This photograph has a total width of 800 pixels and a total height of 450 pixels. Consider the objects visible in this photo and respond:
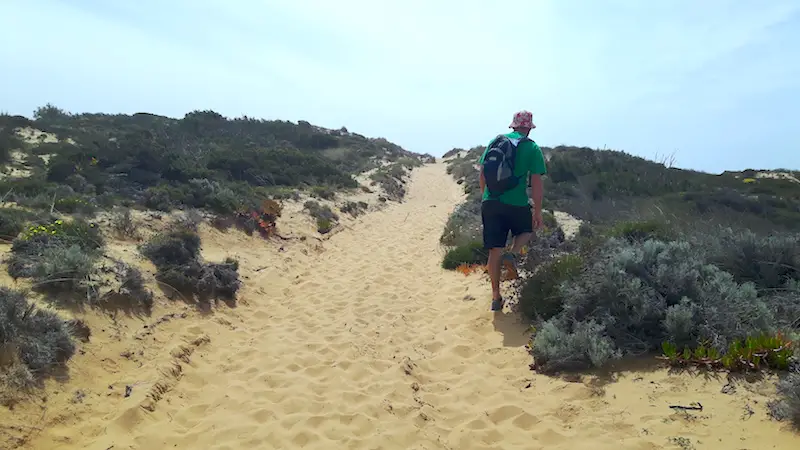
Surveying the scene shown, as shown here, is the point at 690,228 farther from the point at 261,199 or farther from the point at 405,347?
the point at 261,199

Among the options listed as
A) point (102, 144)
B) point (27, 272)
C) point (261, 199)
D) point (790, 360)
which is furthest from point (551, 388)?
point (102, 144)

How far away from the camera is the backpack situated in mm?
5340

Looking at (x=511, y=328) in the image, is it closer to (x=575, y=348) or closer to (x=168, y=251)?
(x=575, y=348)

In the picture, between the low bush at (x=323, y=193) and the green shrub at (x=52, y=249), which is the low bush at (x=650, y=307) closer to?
the green shrub at (x=52, y=249)

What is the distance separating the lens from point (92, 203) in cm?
873

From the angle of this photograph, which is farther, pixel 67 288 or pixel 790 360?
pixel 67 288

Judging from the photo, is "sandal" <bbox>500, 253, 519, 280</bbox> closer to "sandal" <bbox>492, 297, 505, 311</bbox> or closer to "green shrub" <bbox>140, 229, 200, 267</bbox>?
"sandal" <bbox>492, 297, 505, 311</bbox>

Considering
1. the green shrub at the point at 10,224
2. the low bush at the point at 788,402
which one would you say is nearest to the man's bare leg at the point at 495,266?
the low bush at the point at 788,402

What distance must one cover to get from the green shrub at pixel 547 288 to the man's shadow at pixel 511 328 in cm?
13

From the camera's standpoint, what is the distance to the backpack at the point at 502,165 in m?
5.34

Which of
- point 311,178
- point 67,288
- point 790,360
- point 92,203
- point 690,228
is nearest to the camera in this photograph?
point 790,360

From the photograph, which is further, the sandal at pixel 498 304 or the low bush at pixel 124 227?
the low bush at pixel 124 227

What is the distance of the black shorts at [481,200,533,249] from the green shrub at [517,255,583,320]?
52 centimetres

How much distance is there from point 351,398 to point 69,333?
2464 mm
